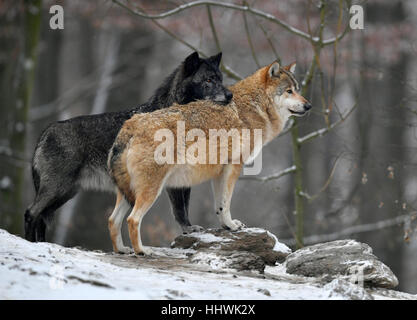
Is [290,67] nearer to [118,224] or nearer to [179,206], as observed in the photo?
[179,206]

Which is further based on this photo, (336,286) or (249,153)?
(249,153)

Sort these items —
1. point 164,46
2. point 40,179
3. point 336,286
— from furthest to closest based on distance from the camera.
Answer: point 164,46 < point 40,179 < point 336,286

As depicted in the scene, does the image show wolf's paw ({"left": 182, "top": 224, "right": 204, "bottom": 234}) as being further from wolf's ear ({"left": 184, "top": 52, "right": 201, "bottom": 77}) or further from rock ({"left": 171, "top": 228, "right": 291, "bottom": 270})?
wolf's ear ({"left": 184, "top": 52, "right": 201, "bottom": 77})

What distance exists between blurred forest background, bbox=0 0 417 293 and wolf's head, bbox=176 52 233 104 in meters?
0.96

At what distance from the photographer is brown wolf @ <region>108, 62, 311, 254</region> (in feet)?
19.9

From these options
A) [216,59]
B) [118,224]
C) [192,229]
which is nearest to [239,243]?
[192,229]

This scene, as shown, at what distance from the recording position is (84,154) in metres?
7.43

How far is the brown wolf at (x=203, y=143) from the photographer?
6.05 metres

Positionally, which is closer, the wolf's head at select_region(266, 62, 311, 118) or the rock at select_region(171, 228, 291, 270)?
the rock at select_region(171, 228, 291, 270)

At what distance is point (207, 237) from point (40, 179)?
2368mm

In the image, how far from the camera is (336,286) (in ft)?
16.1

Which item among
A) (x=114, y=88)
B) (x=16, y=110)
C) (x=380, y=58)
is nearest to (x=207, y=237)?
(x=16, y=110)

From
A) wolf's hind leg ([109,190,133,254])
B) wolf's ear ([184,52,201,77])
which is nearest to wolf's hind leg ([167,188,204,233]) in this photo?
wolf's hind leg ([109,190,133,254])
